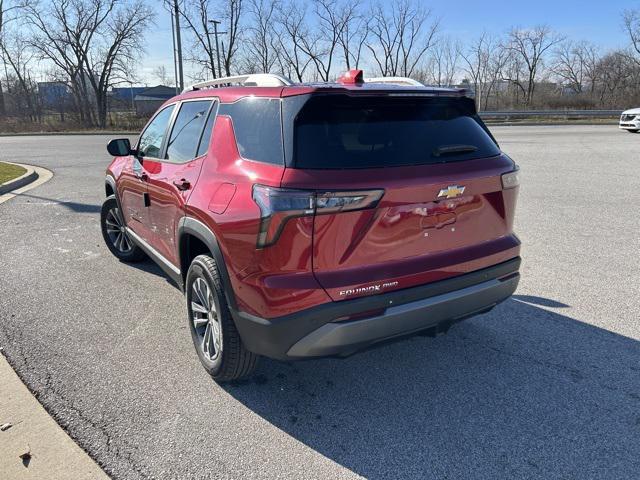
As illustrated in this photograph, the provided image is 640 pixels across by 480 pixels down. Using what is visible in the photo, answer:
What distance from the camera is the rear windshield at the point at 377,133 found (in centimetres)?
246

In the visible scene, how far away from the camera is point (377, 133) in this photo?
261cm

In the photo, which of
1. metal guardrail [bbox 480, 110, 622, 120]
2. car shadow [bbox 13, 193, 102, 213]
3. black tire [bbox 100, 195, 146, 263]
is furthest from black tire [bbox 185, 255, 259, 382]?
metal guardrail [bbox 480, 110, 622, 120]

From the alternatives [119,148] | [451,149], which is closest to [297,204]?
[451,149]

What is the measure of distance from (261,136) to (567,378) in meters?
2.42

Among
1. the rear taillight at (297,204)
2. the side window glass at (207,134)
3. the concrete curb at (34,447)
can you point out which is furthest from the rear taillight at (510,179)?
the concrete curb at (34,447)

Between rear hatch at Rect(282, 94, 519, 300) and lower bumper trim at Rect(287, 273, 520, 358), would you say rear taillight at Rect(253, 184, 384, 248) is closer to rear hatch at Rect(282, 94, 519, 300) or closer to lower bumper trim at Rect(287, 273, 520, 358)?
rear hatch at Rect(282, 94, 519, 300)

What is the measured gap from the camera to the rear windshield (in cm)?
246

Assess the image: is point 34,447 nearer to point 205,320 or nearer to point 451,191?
point 205,320

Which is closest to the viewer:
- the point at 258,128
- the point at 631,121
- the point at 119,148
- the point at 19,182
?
the point at 258,128

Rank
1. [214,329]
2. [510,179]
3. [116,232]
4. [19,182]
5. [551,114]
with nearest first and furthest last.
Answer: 1. [510,179]
2. [214,329]
3. [116,232]
4. [19,182]
5. [551,114]

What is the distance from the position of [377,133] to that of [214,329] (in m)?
1.61

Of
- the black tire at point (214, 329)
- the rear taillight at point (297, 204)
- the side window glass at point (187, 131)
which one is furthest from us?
the side window glass at point (187, 131)

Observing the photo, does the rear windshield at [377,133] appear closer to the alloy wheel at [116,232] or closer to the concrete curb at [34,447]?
the concrete curb at [34,447]

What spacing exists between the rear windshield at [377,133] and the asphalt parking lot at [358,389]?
1437mm
